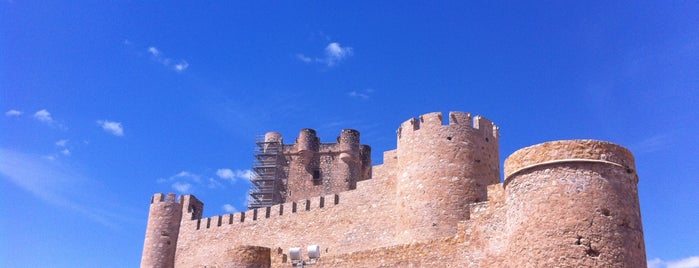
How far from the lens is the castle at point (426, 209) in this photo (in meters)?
13.4

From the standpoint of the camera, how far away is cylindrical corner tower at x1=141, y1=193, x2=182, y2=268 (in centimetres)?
3153

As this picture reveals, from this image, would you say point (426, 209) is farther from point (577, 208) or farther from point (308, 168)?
point (308, 168)

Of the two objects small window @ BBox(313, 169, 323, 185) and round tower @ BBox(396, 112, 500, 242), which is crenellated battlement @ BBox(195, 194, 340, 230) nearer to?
round tower @ BBox(396, 112, 500, 242)

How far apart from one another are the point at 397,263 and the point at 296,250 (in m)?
2.88

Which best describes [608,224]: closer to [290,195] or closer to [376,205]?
[376,205]

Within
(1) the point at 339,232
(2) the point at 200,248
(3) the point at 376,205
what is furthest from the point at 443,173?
(2) the point at 200,248

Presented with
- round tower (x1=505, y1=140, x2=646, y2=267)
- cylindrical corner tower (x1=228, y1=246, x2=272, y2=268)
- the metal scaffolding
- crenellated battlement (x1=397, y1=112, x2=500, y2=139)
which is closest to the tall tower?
the metal scaffolding

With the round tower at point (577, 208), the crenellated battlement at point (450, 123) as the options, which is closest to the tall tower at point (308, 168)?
the crenellated battlement at point (450, 123)

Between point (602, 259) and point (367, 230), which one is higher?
point (367, 230)

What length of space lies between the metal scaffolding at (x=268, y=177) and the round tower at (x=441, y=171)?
15.1 metres

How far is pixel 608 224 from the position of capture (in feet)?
43.3

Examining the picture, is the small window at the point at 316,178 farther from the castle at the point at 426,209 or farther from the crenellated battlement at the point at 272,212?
the crenellated battlement at the point at 272,212

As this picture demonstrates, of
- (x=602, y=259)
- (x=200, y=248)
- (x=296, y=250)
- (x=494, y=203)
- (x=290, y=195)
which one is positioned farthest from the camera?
(x=290, y=195)

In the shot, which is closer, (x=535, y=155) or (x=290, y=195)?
(x=535, y=155)
